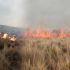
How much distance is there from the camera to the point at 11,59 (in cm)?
782

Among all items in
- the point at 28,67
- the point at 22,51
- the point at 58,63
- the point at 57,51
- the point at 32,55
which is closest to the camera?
the point at 28,67

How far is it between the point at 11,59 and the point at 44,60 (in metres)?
1.34

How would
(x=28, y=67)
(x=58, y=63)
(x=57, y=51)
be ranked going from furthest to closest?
(x=57, y=51) < (x=58, y=63) < (x=28, y=67)

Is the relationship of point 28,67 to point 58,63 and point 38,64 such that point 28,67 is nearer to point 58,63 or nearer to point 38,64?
point 38,64

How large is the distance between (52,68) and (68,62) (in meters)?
0.47

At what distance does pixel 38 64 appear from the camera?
20.8 feet

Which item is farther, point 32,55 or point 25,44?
point 25,44

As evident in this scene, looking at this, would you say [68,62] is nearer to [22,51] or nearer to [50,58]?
[50,58]

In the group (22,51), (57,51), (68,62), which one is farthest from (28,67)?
(57,51)

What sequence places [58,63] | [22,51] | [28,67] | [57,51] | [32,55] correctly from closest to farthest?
[28,67] < [58,63] < [32,55] < [22,51] < [57,51]

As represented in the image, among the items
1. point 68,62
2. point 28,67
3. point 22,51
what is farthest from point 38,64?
point 22,51

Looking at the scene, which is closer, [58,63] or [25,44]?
[58,63]

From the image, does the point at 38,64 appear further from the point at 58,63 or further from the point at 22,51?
the point at 22,51

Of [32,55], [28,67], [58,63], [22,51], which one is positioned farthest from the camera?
[22,51]
